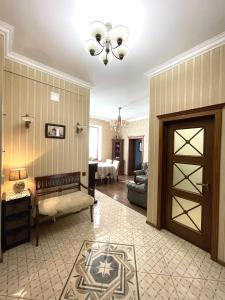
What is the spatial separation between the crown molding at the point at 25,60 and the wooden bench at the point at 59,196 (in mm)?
2014

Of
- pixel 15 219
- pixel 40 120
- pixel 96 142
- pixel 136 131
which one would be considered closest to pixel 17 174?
pixel 15 219

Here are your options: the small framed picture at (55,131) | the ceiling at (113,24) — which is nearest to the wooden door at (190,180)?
the ceiling at (113,24)

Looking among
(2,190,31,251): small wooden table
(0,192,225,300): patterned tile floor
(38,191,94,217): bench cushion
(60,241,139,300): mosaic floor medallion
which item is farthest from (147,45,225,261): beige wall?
(2,190,31,251): small wooden table

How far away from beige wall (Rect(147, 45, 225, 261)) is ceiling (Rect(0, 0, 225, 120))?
0.89ft

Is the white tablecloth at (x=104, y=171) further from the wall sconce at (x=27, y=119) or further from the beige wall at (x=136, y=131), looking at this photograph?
the wall sconce at (x=27, y=119)

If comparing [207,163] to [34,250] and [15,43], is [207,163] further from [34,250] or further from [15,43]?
[15,43]

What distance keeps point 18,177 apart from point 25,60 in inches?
77.9

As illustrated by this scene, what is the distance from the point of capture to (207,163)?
2.31 meters

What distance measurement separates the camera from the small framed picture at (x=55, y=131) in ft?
10.1

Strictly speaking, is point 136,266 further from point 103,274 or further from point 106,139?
point 106,139

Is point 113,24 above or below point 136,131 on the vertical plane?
above

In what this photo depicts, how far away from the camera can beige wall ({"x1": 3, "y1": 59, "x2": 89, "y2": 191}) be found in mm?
2613

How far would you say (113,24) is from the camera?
1.91 m

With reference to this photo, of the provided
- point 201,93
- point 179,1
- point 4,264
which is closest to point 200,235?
point 201,93
